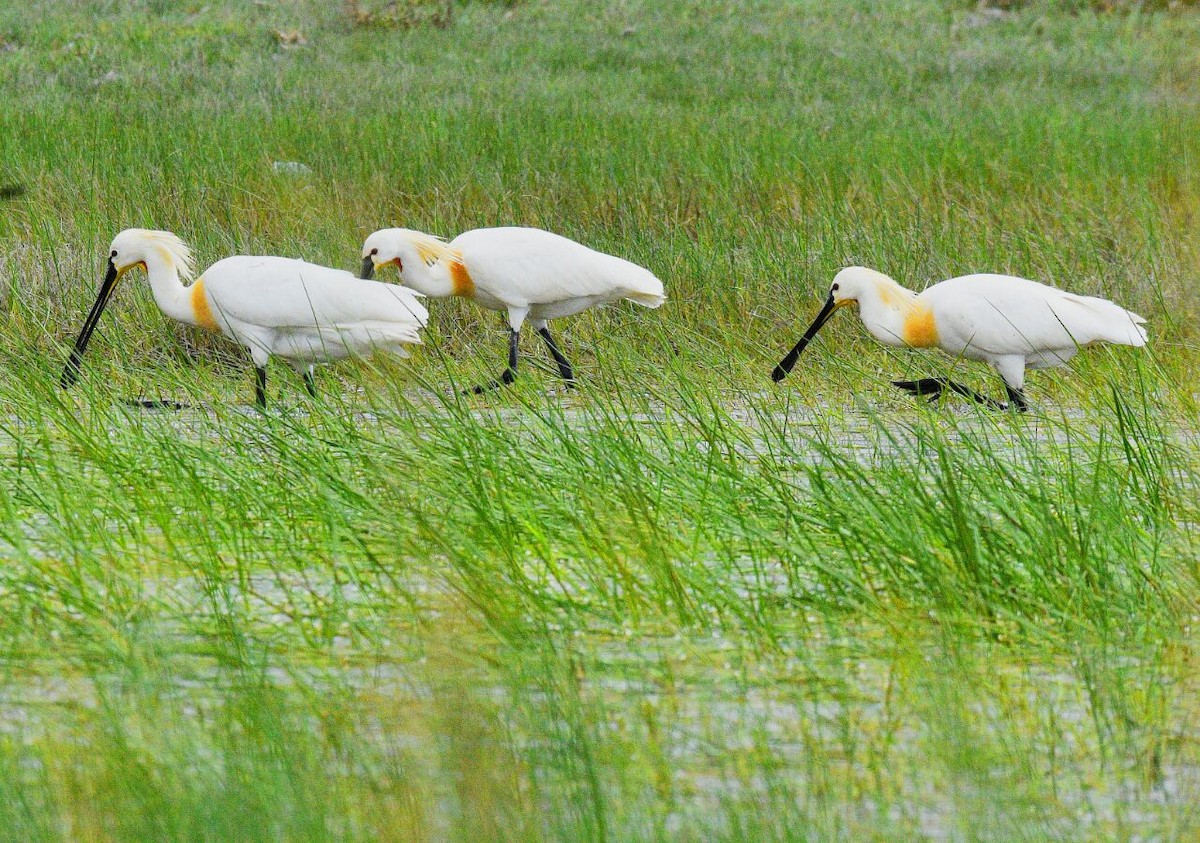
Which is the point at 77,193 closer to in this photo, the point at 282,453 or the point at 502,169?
the point at 502,169

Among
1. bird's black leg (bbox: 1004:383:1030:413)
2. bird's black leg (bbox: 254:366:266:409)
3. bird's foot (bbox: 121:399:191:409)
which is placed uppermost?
bird's foot (bbox: 121:399:191:409)

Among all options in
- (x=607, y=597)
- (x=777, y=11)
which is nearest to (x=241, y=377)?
(x=607, y=597)

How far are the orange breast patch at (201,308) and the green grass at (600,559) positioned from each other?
12.2 inches

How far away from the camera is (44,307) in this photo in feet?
25.7

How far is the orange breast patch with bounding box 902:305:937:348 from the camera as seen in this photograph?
21.2 feet

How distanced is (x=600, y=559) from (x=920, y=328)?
265cm

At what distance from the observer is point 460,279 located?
716 cm

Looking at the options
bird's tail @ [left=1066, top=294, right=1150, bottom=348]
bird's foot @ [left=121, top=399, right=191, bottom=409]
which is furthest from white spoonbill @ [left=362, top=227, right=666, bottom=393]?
bird's tail @ [left=1066, top=294, right=1150, bottom=348]

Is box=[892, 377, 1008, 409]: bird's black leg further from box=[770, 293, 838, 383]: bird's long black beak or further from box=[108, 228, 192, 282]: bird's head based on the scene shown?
box=[108, 228, 192, 282]: bird's head

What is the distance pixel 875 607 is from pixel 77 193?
656 centimetres

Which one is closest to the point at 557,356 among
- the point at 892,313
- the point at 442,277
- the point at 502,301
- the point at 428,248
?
the point at 502,301

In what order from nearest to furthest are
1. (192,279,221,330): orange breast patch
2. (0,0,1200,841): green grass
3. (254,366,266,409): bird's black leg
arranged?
(0,0,1200,841): green grass < (254,366,266,409): bird's black leg < (192,279,221,330): orange breast patch

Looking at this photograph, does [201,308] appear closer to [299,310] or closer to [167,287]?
[167,287]

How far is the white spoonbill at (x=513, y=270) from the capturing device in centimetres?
706
